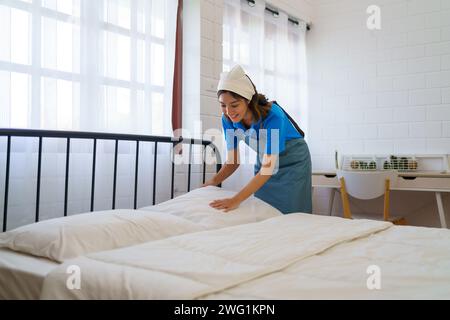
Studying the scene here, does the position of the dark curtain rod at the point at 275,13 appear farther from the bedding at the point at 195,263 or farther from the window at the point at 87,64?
the bedding at the point at 195,263

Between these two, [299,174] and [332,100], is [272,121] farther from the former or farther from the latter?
[332,100]

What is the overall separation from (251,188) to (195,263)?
34.9 inches

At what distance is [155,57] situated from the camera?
259 centimetres

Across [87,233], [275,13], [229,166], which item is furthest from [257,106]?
[275,13]

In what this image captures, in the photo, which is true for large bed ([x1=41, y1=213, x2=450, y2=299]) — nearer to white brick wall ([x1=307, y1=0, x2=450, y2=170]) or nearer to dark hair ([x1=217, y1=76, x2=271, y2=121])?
dark hair ([x1=217, y1=76, x2=271, y2=121])

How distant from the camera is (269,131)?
1982 mm

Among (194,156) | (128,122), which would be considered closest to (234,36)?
(194,156)

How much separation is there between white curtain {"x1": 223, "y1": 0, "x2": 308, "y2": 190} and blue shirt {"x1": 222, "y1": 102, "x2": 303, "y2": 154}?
1037 millimetres

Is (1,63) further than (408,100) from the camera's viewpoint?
No

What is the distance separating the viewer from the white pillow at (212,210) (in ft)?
5.39

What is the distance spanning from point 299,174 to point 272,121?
0.31m

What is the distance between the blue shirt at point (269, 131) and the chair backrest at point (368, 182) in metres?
0.88

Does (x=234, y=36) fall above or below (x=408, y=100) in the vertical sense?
above

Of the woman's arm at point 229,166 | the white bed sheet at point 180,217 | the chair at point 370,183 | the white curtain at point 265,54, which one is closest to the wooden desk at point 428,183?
the chair at point 370,183
